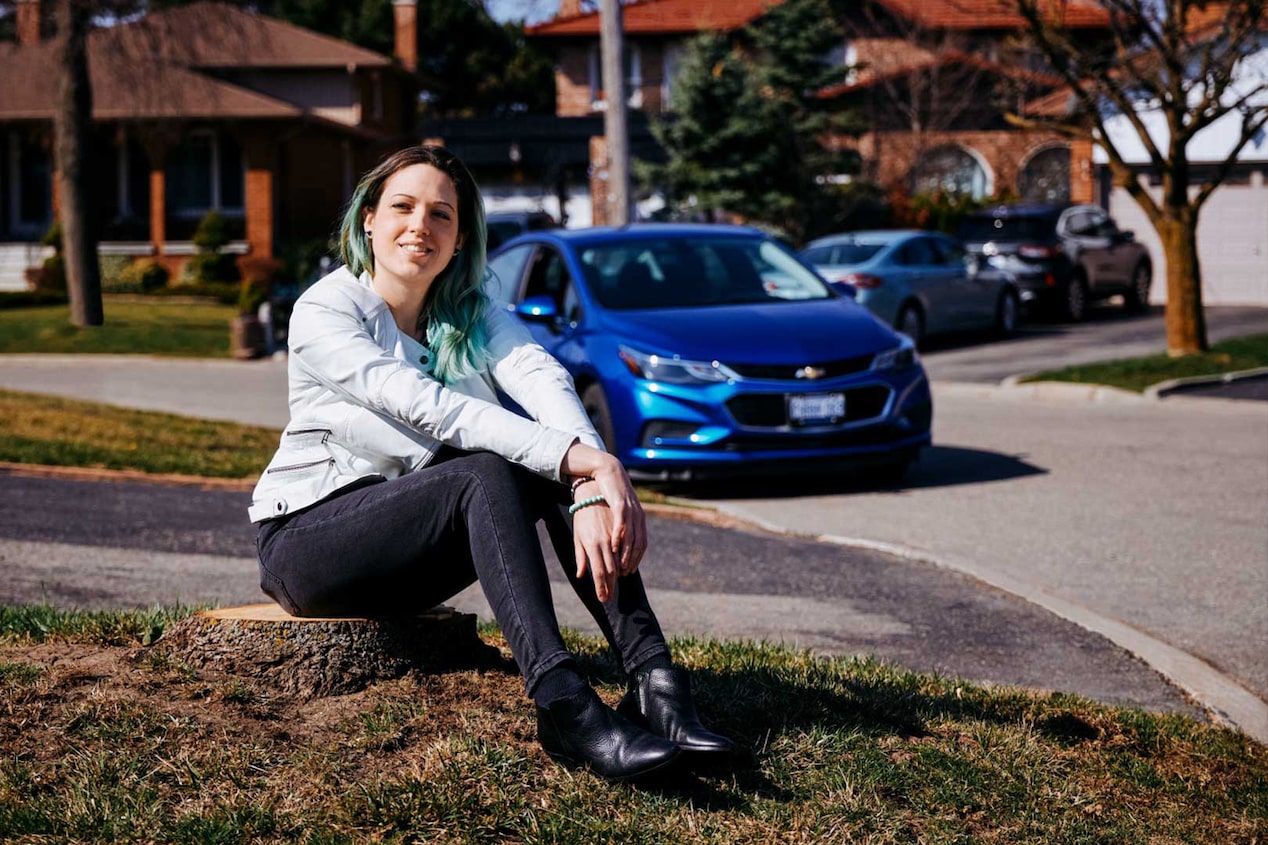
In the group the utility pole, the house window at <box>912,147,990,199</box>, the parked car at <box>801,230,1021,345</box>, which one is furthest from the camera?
the house window at <box>912,147,990,199</box>

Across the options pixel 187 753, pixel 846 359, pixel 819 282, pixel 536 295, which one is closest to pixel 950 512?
pixel 846 359

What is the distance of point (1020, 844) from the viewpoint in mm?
3713

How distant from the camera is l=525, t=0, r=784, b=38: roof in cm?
4684

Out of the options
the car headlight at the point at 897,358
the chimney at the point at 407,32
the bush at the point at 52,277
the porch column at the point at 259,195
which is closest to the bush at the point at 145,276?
the bush at the point at 52,277

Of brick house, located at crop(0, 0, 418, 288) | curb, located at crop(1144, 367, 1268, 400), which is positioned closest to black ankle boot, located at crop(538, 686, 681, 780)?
curb, located at crop(1144, 367, 1268, 400)

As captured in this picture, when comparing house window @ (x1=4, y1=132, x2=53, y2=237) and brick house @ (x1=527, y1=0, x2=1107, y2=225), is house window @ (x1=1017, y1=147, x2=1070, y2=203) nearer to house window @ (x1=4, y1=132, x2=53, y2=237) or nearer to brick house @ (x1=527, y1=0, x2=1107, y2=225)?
brick house @ (x1=527, y1=0, x2=1107, y2=225)

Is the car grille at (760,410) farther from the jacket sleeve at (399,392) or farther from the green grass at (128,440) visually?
the jacket sleeve at (399,392)

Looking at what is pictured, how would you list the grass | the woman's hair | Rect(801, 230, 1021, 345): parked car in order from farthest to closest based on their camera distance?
1. Rect(801, 230, 1021, 345): parked car
2. the woman's hair
3. the grass

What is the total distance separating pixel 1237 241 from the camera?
3142 cm

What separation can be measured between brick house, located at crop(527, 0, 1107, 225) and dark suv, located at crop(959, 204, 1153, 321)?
8.70 metres

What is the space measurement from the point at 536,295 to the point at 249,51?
32.4 m

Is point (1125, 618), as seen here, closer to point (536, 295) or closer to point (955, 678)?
point (955, 678)

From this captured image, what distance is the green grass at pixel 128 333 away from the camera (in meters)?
24.5

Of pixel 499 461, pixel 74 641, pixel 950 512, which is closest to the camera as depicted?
pixel 499 461
